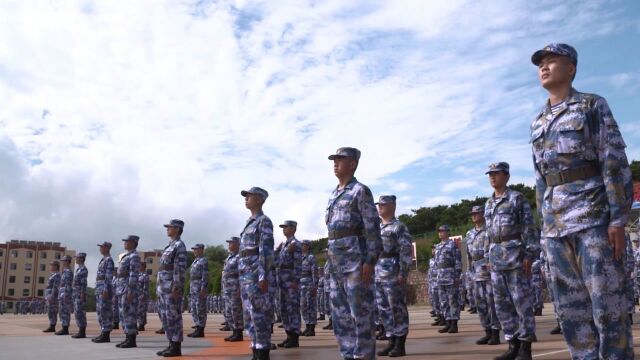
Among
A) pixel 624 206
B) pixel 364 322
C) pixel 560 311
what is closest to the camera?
pixel 624 206

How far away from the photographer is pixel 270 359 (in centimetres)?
681

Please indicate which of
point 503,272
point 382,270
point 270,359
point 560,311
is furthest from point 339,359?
point 560,311

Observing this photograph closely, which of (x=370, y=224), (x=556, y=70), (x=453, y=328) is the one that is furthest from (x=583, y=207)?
(x=453, y=328)

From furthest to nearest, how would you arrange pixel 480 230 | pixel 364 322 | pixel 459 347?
1. pixel 480 230
2. pixel 459 347
3. pixel 364 322

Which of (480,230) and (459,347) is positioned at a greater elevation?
(480,230)

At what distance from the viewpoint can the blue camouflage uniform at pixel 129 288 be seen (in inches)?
354

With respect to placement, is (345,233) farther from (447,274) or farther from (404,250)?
(447,274)

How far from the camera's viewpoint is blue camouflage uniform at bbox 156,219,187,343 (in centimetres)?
754

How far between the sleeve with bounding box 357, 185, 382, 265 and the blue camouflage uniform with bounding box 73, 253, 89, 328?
→ 833 centimetres

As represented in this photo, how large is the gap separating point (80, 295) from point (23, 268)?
3181 inches

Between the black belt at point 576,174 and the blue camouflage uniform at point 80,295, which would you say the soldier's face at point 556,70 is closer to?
the black belt at point 576,174

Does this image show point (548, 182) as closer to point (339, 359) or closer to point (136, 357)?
point (339, 359)

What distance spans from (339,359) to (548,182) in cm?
374

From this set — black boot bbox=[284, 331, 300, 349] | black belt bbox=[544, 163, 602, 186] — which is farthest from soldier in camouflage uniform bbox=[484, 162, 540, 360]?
black boot bbox=[284, 331, 300, 349]
